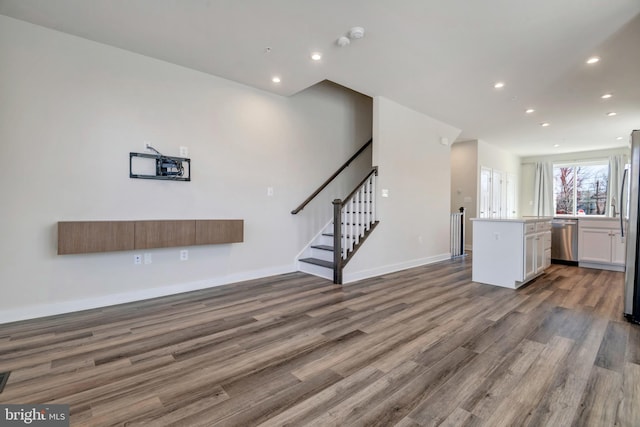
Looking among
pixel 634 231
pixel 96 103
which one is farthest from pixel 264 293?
pixel 634 231

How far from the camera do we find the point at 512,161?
9.50 meters

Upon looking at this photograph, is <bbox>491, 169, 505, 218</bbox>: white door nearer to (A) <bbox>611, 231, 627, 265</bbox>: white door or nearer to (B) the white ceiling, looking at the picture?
(A) <bbox>611, 231, 627, 265</bbox>: white door

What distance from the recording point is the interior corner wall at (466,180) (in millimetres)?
7639

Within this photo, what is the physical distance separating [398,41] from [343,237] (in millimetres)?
2602

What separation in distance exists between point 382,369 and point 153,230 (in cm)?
275

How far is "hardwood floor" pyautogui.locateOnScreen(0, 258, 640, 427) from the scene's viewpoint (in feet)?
5.23


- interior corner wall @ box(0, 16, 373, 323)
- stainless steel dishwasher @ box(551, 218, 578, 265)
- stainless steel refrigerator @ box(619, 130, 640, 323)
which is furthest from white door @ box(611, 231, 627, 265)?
interior corner wall @ box(0, 16, 373, 323)

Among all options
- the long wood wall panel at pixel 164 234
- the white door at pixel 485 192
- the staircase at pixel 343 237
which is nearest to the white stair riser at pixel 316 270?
the staircase at pixel 343 237

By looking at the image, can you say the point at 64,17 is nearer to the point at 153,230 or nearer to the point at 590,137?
the point at 153,230

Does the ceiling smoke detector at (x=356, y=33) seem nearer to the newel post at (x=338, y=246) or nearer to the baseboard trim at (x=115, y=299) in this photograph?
the newel post at (x=338, y=246)

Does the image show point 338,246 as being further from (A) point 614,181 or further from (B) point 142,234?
(A) point 614,181

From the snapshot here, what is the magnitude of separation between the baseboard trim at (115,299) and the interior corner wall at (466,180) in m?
5.71

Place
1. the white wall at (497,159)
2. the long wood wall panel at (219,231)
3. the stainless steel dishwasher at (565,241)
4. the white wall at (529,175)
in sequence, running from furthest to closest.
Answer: the white wall at (529,175) < the white wall at (497,159) < the stainless steel dishwasher at (565,241) < the long wood wall panel at (219,231)

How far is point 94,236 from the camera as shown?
9.82 feet
